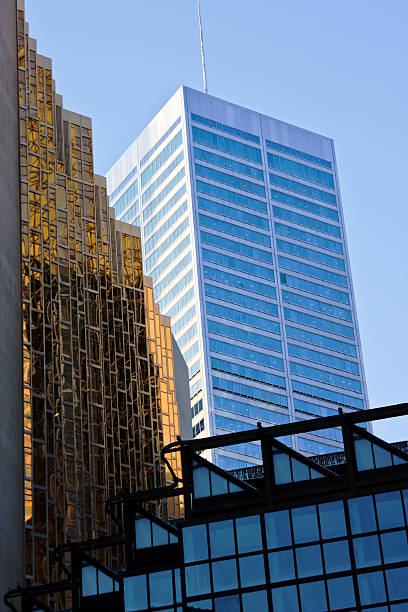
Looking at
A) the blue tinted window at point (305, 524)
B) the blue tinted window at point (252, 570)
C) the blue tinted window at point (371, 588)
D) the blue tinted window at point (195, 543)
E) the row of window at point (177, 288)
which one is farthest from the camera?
the row of window at point (177, 288)

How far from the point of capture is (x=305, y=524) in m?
73.4

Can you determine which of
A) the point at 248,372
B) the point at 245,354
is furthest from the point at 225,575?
the point at 245,354

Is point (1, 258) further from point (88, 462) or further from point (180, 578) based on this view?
point (180, 578)

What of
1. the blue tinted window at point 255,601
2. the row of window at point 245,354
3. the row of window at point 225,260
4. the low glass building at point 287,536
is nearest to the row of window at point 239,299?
the row of window at point 225,260

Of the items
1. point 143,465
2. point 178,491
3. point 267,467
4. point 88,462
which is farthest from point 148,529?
point 143,465

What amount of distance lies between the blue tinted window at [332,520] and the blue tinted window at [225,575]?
18.2 ft

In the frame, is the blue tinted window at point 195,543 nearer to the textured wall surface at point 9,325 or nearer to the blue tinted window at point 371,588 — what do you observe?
the blue tinted window at point 371,588

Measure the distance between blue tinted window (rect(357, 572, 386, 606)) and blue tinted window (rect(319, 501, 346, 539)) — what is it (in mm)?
2852

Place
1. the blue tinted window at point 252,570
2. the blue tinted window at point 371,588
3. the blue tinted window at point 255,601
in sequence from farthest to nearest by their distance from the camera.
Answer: the blue tinted window at point 252,570 → the blue tinted window at point 255,601 → the blue tinted window at point 371,588

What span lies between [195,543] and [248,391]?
115 metres

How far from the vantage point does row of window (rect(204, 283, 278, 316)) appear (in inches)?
7579

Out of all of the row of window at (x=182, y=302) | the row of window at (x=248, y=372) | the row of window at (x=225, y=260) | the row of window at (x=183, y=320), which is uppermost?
the row of window at (x=225, y=260)

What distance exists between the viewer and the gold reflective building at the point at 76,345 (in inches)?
3831

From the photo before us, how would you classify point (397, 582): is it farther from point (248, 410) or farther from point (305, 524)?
point (248, 410)
